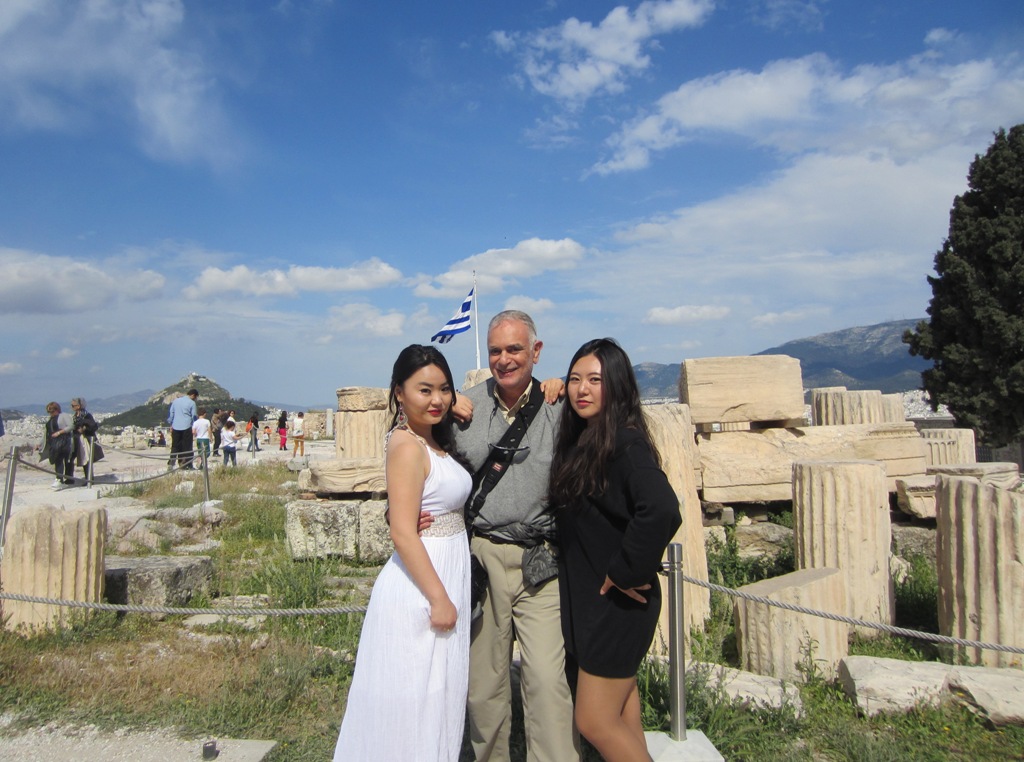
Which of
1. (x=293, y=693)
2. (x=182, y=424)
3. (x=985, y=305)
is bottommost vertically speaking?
(x=293, y=693)

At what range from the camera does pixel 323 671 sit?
4676 mm

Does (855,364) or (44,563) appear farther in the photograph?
(855,364)

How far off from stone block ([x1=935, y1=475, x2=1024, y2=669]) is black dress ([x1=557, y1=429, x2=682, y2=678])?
317 centimetres

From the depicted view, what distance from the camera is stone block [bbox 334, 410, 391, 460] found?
11.0 m

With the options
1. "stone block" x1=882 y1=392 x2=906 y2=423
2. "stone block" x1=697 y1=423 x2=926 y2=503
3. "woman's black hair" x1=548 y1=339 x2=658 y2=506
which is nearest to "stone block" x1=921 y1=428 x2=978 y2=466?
"stone block" x1=882 y1=392 x2=906 y2=423

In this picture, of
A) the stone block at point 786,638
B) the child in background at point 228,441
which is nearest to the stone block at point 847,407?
the stone block at point 786,638

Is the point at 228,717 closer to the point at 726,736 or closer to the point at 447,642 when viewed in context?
the point at 447,642

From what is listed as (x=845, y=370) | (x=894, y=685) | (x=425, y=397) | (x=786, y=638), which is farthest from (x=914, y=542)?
(x=845, y=370)

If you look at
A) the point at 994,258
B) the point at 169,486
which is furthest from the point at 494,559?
the point at 994,258

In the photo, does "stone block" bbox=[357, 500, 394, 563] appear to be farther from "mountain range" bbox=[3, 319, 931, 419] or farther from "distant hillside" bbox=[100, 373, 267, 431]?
"mountain range" bbox=[3, 319, 931, 419]

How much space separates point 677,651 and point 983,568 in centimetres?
271

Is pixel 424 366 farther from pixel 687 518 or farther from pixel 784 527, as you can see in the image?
pixel 784 527

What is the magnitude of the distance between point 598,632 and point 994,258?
922 inches

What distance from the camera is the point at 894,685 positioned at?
4.23 m
